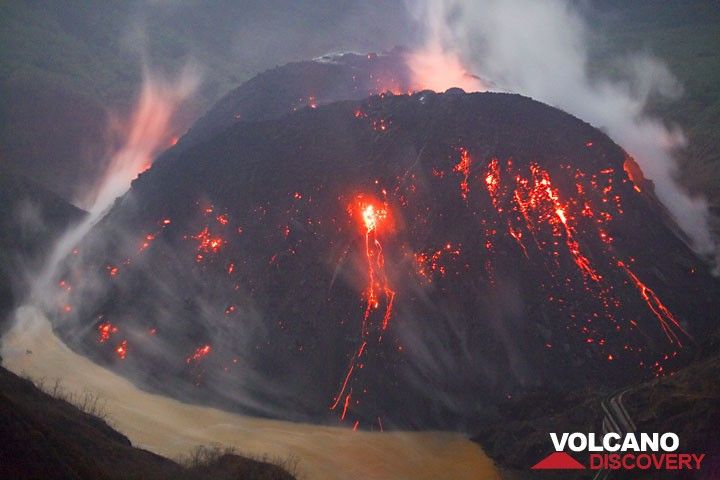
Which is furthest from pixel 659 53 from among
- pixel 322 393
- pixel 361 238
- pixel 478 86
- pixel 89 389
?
pixel 89 389

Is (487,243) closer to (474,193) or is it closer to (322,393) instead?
(474,193)

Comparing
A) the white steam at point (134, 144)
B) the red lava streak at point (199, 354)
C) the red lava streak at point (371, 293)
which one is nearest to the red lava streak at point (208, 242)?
the red lava streak at point (199, 354)

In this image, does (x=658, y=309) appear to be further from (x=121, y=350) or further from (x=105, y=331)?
(x=105, y=331)

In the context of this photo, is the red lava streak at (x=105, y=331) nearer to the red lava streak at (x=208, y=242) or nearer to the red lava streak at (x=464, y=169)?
the red lava streak at (x=208, y=242)

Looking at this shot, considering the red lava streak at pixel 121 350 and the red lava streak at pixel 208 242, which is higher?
the red lava streak at pixel 208 242

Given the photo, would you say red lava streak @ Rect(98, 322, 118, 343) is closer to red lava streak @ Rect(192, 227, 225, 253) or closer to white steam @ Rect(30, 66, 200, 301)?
red lava streak @ Rect(192, 227, 225, 253)

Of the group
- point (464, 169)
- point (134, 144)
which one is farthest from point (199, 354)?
point (134, 144)
